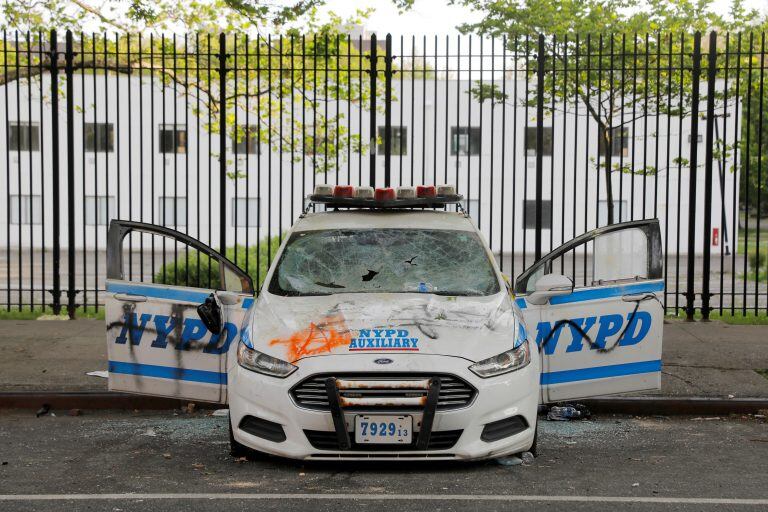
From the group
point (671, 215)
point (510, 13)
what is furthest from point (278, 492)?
point (671, 215)

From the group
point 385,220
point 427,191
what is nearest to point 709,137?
point 427,191

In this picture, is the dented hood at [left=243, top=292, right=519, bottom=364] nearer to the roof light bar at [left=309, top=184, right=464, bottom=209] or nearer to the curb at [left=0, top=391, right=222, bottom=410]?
the roof light bar at [left=309, top=184, right=464, bottom=209]

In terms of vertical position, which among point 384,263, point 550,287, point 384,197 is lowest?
point 550,287

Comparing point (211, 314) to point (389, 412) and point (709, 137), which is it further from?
point (709, 137)

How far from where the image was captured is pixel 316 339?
620 cm

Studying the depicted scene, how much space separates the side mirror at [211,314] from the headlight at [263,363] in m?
0.84

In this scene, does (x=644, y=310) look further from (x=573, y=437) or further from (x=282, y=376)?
(x=282, y=376)

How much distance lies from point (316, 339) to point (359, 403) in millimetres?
498

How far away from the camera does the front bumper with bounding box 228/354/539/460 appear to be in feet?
19.7

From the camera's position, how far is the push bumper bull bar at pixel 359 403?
19.5 ft

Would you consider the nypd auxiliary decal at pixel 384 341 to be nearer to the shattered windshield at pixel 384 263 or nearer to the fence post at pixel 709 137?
the shattered windshield at pixel 384 263

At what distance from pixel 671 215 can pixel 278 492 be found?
114 ft

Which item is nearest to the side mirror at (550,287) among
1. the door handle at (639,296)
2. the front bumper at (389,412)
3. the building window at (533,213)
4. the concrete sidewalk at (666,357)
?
the door handle at (639,296)

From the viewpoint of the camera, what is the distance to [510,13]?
21.9 meters
